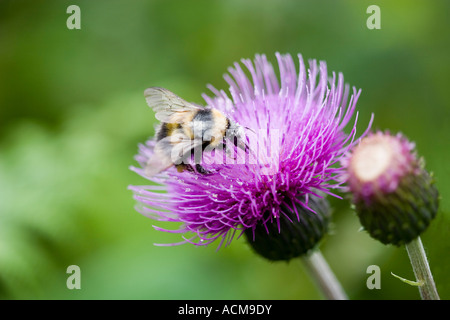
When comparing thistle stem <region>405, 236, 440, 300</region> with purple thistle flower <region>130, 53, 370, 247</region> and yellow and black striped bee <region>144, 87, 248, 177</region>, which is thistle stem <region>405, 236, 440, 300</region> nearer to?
purple thistle flower <region>130, 53, 370, 247</region>

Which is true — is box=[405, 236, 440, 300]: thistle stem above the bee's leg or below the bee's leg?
below

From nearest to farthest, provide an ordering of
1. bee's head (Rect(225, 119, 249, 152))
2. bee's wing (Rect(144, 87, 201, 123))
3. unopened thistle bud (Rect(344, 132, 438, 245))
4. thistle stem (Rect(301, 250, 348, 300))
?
1. unopened thistle bud (Rect(344, 132, 438, 245))
2. bee's head (Rect(225, 119, 249, 152))
3. bee's wing (Rect(144, 87, 201, 123))
4. thistle stem (Rect(301, 250, 348, 300))

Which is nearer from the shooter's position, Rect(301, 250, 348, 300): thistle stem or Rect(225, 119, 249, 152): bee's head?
Rect(225, 119, 249, 152): bee's head

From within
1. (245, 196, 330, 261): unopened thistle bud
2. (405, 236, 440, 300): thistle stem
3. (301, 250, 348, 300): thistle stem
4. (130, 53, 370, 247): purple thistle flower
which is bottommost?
(405, 236, 440, 300): thistle stem

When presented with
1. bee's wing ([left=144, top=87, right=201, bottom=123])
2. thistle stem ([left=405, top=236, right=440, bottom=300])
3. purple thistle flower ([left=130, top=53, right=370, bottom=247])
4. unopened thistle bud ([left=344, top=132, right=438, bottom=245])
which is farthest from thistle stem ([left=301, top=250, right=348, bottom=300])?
bee's wing ([left=144, top=87, right=201, bottom=123])

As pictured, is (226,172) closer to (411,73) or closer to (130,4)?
(411,73)

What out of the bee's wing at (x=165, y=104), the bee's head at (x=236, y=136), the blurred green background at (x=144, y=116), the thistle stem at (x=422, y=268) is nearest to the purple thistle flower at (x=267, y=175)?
the bee's head at (x=236, y=136)

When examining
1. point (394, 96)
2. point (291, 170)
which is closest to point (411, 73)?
point (394, 96)

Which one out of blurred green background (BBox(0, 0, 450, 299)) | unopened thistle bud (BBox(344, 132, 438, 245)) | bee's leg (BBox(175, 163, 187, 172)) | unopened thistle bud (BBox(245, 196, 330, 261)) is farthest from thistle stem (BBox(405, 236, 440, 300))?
bee's leg (BBox(175, 163, 187, 172))

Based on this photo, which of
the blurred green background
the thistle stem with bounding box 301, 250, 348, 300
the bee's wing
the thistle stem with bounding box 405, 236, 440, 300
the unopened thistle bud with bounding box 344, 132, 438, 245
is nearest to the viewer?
the unopened thistle bud with bounding box 344, 132, 438, 245
